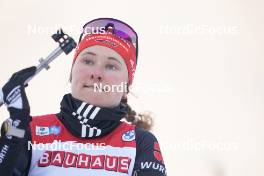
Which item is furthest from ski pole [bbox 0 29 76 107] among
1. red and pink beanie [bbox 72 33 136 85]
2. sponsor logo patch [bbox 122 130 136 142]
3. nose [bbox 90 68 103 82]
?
sponsor logo patch [bbox 122 130 136 142]

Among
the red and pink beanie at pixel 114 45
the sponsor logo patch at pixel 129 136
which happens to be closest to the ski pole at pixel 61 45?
the red and pink beanie at pixel 114 45

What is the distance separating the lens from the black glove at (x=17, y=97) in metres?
3.17

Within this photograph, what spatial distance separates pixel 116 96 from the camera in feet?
12.3

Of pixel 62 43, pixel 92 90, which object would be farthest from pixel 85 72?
pixel 62 43

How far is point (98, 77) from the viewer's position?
3.62 meters

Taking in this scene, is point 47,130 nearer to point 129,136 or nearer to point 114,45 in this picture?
point 129,136

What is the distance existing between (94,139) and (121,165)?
1.02 feet

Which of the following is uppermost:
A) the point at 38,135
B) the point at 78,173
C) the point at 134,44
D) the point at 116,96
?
the point at 134,44

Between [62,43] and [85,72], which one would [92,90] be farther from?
[62,43]

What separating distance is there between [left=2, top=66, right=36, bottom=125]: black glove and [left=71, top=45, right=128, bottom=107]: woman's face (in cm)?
46

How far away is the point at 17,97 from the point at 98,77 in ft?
2.24

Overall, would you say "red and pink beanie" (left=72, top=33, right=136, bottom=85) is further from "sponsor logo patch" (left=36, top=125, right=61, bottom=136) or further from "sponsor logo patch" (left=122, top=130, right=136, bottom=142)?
"sponsor logo patch" (left=36, top=125, right=61, bottom=136)

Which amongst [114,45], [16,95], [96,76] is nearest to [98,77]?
[96,76]

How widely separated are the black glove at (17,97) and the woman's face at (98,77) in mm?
460
